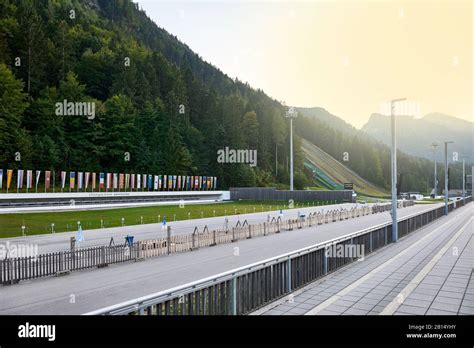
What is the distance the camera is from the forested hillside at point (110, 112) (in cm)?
6569

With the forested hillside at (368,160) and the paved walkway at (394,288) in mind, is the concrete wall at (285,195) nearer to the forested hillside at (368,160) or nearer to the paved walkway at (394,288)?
the paved walkway at (394,288)

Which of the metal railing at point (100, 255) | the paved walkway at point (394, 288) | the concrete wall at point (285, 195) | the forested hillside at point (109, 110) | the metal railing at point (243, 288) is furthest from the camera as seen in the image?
the concrete wall at point (285, 195)

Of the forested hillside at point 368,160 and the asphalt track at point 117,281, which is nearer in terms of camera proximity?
the asphalt track at point 117,281

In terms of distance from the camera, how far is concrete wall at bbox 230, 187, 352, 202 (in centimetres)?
7356

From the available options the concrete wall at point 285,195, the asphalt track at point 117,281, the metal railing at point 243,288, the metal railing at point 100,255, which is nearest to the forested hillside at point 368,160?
the concrete wall at point 285,195

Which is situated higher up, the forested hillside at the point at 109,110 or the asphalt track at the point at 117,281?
the forested hillside at the point at 109,110

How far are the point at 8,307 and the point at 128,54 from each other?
3617 inches

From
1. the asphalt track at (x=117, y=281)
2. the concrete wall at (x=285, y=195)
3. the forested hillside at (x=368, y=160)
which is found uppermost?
the forested hillside at (x=368, y=160)

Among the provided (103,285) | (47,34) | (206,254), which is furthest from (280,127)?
(103,285)

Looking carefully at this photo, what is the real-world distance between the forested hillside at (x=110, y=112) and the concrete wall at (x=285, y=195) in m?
9.22

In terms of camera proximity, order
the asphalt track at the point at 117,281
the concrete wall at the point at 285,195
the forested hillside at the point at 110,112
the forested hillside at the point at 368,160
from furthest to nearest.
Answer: the forested hillside at the point at 368,160
the concrete wall at the point at 285,195
the forested hillside at the point at 110,112
the asphalt track at the point at 117,281

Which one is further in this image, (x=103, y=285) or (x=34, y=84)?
(x=34, y=84)

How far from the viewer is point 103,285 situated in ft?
45.2
